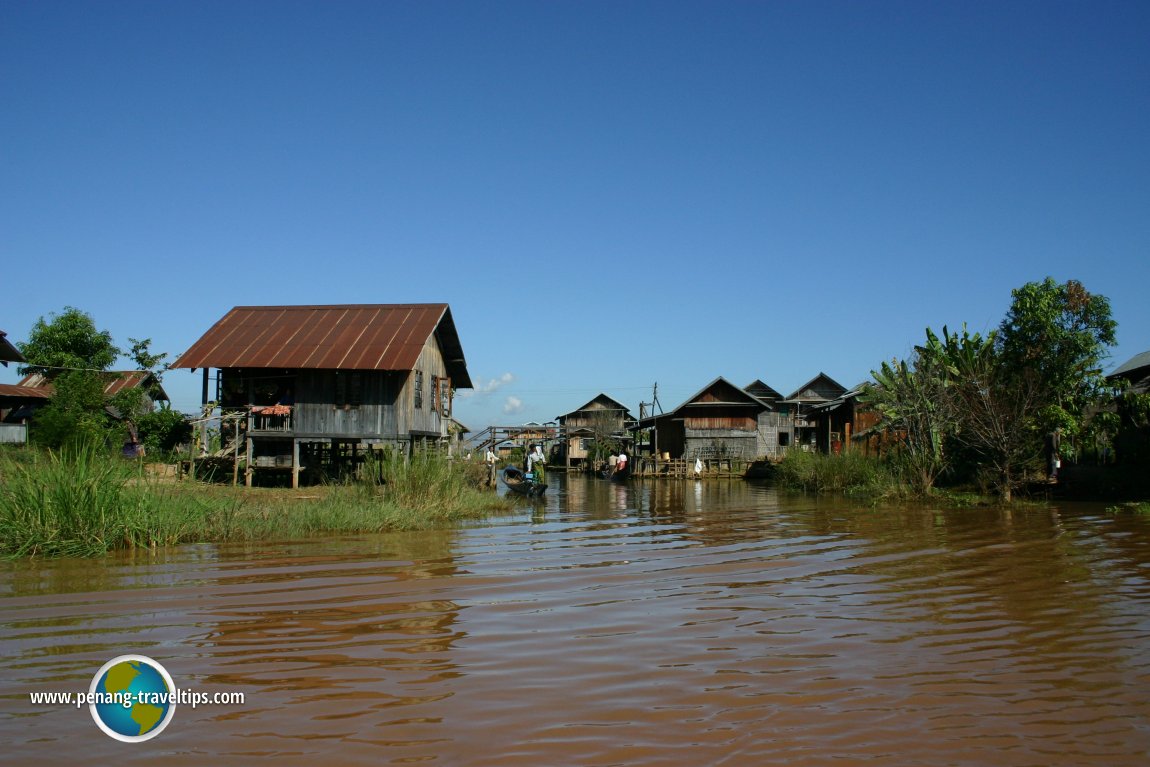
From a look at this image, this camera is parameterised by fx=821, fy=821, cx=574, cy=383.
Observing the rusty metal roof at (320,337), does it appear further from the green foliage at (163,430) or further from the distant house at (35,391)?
the distant house at (35,391)

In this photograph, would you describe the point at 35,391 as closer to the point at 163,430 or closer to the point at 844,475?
the point at 163,430

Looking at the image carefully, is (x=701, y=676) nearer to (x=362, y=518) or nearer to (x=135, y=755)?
(x=135, y=755)

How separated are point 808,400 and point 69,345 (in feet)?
127

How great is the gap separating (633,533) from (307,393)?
439 inches

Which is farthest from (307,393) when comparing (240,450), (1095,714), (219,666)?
(1095,714)

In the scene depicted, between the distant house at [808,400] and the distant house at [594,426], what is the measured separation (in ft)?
31.2

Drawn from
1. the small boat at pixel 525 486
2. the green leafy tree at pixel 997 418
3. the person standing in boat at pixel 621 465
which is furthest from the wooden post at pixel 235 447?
the person standing in boat at pixel 621 465

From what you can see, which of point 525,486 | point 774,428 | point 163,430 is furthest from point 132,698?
point 774,428

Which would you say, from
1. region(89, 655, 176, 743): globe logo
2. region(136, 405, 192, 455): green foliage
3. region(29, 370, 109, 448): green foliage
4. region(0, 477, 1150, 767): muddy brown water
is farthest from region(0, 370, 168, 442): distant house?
region(89, 655, 176, 743): globe logo

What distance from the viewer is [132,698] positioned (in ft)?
15.3

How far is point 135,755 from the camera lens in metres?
4.00

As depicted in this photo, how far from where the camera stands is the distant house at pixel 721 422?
40.6m

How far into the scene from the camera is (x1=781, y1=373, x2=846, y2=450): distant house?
45531 millimetres

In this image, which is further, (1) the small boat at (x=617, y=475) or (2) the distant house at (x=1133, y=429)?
(1) the small boat at (x=617, y=475)
